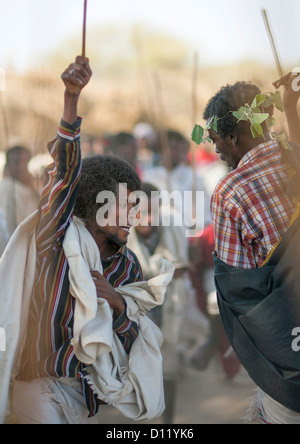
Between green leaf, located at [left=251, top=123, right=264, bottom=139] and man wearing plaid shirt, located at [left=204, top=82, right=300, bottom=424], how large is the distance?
1.5 inches

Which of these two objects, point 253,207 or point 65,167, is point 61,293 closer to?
point 65,167

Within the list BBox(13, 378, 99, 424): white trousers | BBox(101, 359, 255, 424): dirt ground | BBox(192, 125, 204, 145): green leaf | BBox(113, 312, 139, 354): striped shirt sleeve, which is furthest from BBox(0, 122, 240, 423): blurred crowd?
BBox(13, 378, 99, 424): white trousers

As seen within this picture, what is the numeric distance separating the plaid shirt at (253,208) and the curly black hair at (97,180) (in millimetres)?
355

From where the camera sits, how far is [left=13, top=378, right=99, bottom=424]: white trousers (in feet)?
8.46

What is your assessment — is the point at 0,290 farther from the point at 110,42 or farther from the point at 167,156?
the point at 110,42

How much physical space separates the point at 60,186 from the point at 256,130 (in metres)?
0.80

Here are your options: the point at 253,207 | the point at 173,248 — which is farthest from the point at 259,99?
the point at 173,248

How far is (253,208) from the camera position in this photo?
2717 mm

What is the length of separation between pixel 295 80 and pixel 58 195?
1048mm

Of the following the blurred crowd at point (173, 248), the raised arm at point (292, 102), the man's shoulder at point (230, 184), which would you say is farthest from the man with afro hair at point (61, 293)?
the blurred crowd at point (173, 248)

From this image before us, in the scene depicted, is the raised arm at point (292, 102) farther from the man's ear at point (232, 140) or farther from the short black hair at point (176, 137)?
the short black hair at point (176, 137)

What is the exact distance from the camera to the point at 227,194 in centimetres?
273

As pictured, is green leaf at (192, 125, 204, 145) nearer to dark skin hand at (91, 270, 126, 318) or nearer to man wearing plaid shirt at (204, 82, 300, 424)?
man wearing plaid shirt at (204, 82, 300, 424)
